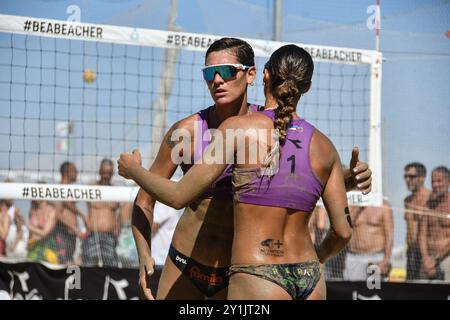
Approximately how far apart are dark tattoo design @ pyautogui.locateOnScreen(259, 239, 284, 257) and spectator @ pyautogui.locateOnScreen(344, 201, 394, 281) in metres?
5.63

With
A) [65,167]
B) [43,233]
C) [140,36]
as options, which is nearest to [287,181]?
[140,36]

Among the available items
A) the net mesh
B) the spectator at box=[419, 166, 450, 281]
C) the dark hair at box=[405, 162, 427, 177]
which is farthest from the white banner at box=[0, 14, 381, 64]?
the spectator at box=[419, 166, 450, 281]

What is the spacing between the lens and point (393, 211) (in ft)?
30.6

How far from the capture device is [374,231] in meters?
9.30

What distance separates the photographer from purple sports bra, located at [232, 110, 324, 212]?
11.6ft

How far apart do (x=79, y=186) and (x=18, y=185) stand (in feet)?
1.83

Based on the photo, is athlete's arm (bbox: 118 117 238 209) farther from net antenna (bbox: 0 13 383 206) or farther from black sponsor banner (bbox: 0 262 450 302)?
black sponsor banner (bbox: 0 262 450 302)

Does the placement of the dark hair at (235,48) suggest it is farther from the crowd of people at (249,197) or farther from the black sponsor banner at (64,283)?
the black sponsor banner at (64,283)

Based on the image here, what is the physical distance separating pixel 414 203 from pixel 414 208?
62mm

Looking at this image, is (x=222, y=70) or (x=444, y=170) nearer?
(x=222, y=70)

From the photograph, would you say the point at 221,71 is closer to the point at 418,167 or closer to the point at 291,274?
the point at 291,274

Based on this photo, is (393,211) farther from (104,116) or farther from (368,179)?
(368,179)

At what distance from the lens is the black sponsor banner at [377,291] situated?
7984 mm
